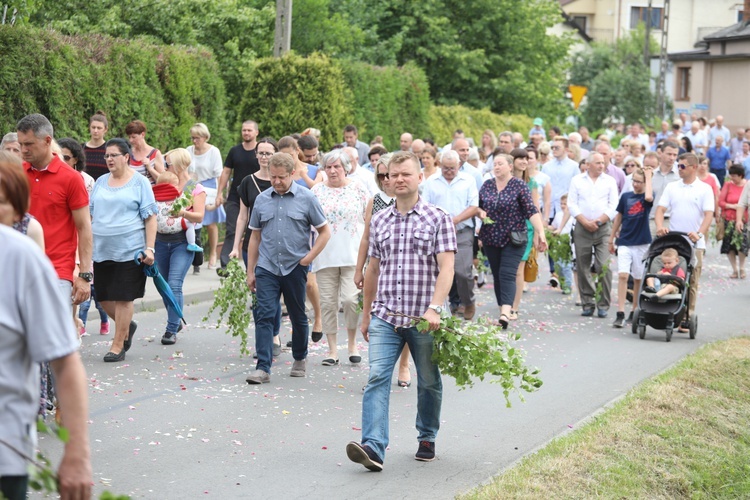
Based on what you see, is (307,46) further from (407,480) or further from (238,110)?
(407,480)

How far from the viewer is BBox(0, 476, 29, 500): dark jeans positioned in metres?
3.71

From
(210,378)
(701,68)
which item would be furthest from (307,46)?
(701,68)

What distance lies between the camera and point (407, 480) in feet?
23.4

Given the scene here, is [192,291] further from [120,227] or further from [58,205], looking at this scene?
[58,205]

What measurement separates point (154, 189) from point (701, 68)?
186 ft

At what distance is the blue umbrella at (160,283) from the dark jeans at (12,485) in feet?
21.6

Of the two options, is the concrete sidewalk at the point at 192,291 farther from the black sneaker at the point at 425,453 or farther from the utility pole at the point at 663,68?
the utility pole at the point at 663,68

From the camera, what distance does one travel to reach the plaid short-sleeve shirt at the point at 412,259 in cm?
738

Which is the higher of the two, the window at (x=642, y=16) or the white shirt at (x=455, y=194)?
the window at (x=642, y=16)

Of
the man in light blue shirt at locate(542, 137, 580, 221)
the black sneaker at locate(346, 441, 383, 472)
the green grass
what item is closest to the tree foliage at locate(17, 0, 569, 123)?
the man in light blue shirt at locate(542, 137, 580, 221)

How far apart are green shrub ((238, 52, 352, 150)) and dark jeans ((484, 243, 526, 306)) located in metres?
8.40

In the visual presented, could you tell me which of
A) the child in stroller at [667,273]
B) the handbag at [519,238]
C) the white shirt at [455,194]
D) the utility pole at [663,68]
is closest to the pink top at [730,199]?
the child in stroller at [667,273]

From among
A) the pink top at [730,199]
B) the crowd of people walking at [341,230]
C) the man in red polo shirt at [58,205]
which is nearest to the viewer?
the crowd of people walking at [341,230]

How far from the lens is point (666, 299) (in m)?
13.0
